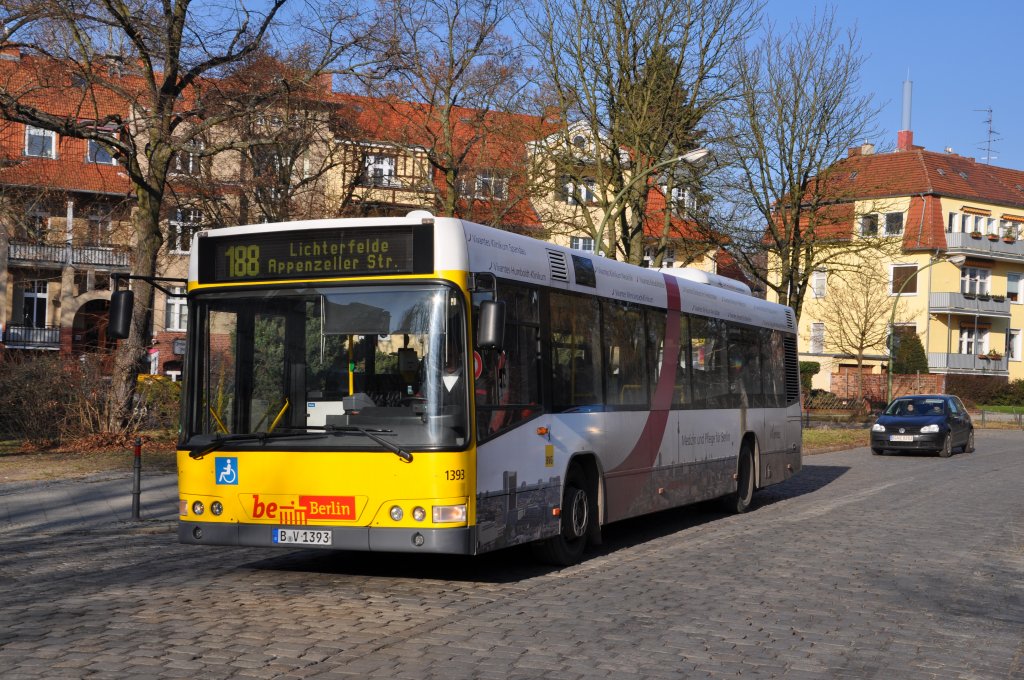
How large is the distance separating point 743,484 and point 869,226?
23.9 m

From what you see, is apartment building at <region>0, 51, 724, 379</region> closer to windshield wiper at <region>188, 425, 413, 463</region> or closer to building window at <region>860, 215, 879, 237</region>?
building window at <region>860, 215, 879, 237</region>

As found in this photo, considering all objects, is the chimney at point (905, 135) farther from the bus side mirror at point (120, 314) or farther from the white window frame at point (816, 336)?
the bus side mirror at point (120, 314)

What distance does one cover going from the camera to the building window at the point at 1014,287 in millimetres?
80750

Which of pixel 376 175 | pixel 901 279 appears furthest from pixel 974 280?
pixel 376 175

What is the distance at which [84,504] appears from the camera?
16.1 m

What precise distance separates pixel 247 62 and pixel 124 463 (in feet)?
28.5

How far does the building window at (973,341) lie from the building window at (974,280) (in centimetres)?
243

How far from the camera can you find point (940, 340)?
3031 inches

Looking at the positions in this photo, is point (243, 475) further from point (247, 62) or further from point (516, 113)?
point (516, 113)

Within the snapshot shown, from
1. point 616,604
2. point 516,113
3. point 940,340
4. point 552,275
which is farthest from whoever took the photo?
point 940,340

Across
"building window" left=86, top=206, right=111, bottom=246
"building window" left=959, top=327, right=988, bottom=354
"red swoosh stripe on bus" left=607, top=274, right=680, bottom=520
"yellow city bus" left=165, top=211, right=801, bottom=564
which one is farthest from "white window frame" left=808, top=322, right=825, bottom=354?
"yellow city bus" left=165, top=211, right=801, bottom=564

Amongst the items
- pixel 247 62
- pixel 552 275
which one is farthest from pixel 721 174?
pixel 552 275

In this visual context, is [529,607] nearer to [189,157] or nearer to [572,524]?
[572,524]

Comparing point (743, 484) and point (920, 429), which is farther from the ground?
point (920, 429)
